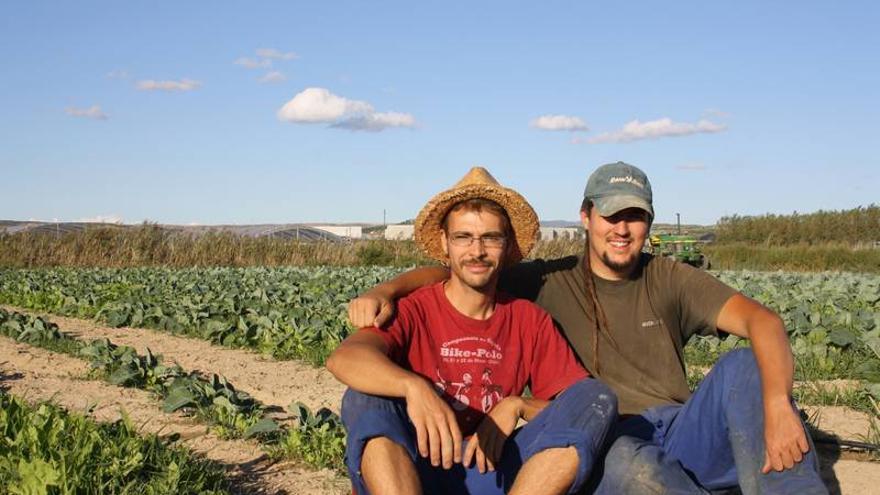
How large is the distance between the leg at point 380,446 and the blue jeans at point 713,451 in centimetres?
74

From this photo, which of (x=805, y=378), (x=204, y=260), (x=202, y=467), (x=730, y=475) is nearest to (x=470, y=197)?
(x=730, y=475)

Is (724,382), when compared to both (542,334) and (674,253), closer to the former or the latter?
(542,334)

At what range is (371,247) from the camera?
107 feet

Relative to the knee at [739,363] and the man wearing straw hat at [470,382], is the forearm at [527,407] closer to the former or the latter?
the man wearing straw hat at [470,382]

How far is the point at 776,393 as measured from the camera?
119 inches

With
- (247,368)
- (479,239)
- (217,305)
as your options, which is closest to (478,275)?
(479,239)

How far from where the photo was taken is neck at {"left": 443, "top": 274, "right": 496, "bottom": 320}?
11.4 feet

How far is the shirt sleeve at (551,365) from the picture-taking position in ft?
11.2

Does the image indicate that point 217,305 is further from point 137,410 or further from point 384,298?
point 384,298

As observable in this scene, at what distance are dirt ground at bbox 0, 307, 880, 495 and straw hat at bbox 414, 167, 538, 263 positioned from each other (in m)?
1.47

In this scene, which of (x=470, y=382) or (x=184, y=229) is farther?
(x=184, y=229)

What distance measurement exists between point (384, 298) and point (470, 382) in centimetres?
44

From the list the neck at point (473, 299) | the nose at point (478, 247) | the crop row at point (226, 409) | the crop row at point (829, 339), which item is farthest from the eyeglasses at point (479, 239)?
the crop row at point (829, 339)

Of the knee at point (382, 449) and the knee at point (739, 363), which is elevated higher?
the knee at point (739, 363)
